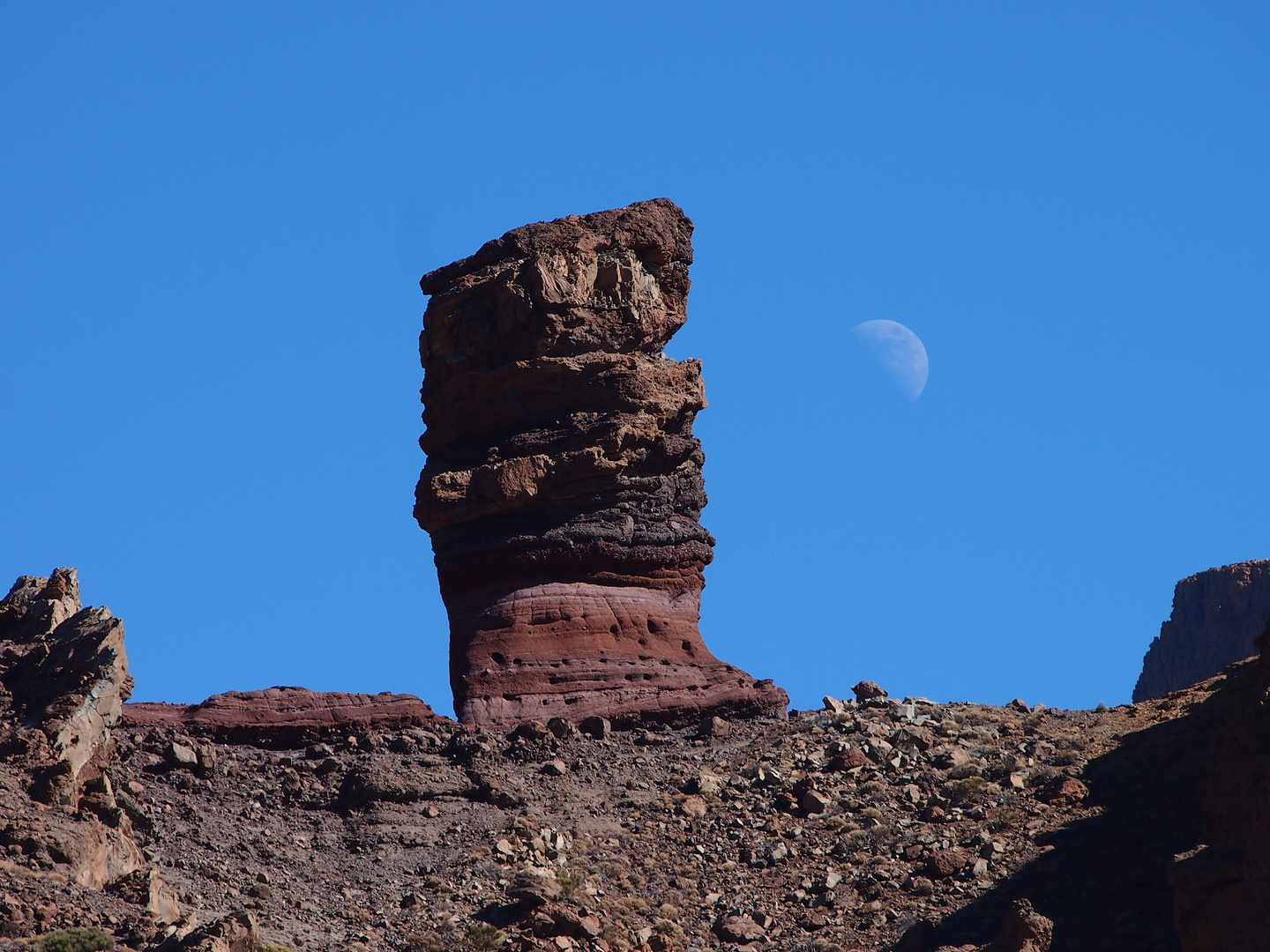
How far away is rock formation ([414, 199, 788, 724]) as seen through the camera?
32375 millimetres

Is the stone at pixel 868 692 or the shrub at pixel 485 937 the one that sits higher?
the stone at pixel 868 692

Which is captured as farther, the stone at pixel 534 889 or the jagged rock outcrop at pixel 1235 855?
the stone at pixel 534 889

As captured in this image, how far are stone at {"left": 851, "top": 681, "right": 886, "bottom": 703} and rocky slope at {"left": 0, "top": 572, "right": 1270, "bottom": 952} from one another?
104 centimetres

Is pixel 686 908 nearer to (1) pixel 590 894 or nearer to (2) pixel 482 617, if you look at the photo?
(1) pixel 590 894

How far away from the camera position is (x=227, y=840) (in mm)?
24391

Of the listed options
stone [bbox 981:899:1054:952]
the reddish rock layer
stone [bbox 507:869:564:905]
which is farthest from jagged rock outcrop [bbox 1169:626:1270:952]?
the reddish rock layer

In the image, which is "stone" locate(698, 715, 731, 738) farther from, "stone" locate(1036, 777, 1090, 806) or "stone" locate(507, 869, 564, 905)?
"stone" locate(507, 869, 564, 905)

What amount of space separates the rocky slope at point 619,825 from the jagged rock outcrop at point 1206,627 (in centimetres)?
3998

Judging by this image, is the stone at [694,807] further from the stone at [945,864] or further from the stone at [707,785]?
the stone at [945,864]

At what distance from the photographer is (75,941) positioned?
55.6ft

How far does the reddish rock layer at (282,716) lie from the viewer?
91.9 feet

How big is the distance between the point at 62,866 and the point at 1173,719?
20.7m

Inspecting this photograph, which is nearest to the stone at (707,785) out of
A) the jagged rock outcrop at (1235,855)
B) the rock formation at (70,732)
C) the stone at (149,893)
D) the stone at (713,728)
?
the stone at (713,728)

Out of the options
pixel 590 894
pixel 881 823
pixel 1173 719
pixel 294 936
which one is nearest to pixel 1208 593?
pixel 1173 719
